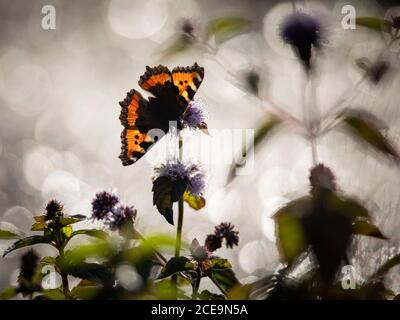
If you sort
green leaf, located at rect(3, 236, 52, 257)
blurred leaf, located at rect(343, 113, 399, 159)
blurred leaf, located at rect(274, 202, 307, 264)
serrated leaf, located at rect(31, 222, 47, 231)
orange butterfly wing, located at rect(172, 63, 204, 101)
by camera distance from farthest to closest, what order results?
orange butterfly wing, located at rect(172, 63, 204, 101)
serrated leaf, located at rect(31, 222, 47, 231)
green leaf, located at rect(3, 236, 52, 257)
blurred leaf, located at rect(343, 113, 399, 159)
blurred leaf, located at rect(274, 202, 307, 264)

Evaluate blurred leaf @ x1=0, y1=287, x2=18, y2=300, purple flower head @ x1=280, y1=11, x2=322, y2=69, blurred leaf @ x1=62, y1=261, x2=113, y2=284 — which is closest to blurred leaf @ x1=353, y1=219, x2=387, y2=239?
purple flower head @ x1=280, y1=11, x2=322, y2=69

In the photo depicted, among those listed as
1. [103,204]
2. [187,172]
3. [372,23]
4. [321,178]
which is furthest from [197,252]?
[372,23]

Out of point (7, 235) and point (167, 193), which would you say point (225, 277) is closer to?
point (167, 193)

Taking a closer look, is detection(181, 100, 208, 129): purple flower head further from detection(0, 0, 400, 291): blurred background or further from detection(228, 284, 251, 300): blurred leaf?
detection(228, 284, 251, 300): blurred leaf

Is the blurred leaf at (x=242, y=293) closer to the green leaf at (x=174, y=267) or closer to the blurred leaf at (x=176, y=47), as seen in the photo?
the green leaf at (x=174, y=267)

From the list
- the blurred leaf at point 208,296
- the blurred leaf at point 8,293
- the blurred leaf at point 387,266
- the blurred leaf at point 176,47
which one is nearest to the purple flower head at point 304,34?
the blurred leaf at point 176,47

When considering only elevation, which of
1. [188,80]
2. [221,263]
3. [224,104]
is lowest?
[221,263]
